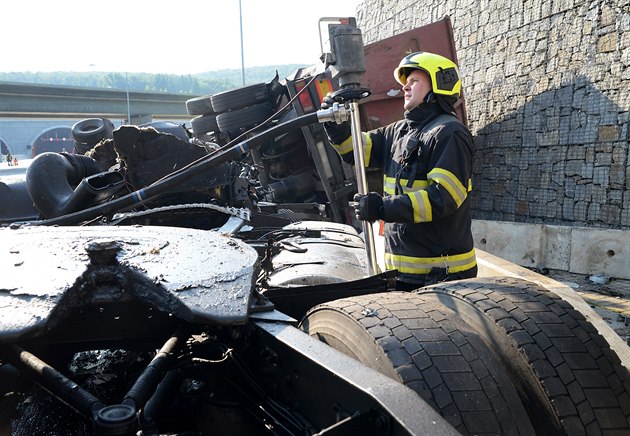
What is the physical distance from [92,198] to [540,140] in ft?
21.8

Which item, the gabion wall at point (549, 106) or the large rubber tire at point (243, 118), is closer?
the gabion wall at point (549, 106)

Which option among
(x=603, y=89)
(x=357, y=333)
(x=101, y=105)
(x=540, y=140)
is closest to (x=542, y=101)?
(x=540, y=140)

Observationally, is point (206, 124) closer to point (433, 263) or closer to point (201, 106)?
point (201, 106)

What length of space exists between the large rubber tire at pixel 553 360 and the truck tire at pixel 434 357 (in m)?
0.08

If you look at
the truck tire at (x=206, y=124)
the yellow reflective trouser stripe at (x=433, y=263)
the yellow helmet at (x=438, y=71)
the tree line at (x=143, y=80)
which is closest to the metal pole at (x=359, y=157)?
the yellow reflective trouser stripe at (x=433, y=263)

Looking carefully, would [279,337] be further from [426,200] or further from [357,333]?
[426,200]

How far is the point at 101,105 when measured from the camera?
41.7m

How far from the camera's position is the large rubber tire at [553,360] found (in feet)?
6.21

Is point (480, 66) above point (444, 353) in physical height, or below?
above

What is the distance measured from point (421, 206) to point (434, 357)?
114 centimetres

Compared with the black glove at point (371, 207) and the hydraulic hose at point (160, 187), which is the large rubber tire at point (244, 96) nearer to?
the hydraulic hose at point (160, 187)

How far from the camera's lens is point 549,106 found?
848cm

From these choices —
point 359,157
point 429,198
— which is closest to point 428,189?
point 429,198

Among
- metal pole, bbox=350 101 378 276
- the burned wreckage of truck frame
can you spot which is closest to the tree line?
metal pole, bbox=350 101 378 276
